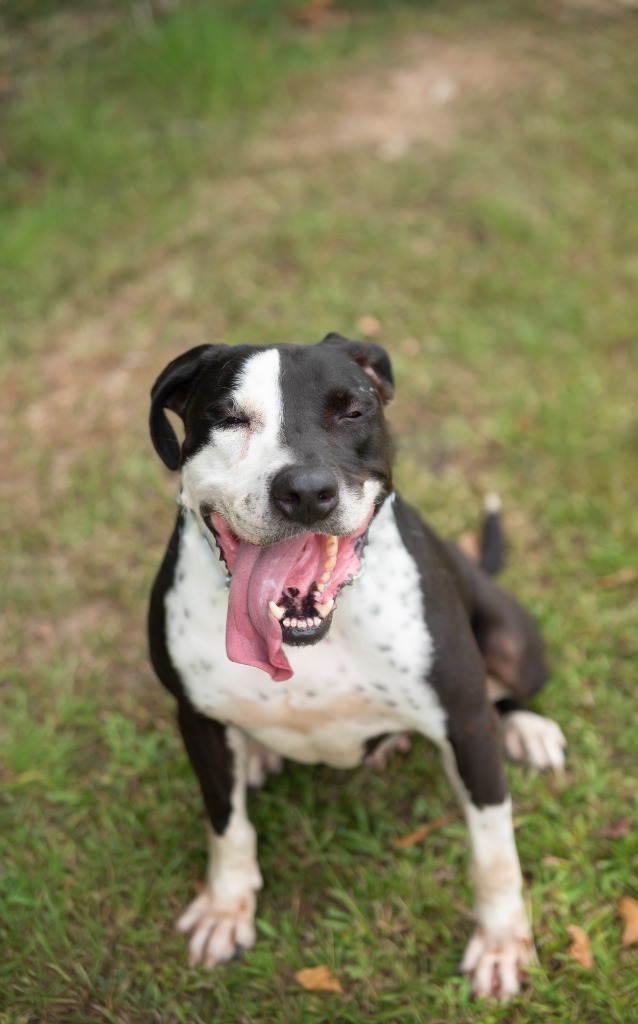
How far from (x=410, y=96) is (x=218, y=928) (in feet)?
17.8

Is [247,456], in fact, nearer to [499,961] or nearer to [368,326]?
[499,961]

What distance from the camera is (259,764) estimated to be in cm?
314

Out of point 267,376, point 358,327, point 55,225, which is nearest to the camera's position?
point 267,376

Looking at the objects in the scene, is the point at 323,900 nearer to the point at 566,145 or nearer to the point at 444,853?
the point at 444,853

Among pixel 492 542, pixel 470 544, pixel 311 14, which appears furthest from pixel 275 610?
pixel 311 14

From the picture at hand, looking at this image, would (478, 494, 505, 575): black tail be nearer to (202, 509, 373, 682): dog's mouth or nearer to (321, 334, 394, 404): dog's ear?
(321, 334, 394, 404): dog's ear

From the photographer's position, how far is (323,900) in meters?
2.89

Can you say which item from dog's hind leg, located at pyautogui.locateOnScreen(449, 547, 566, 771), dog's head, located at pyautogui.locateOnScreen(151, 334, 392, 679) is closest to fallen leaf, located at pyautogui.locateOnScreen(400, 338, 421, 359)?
dog's hind leg, located at pyautogui.locateOnScreen(449, 547, 566, 771)

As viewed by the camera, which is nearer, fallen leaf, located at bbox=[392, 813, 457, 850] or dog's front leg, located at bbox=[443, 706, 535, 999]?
dog's front leg, located at bbox=[443, 706, 535, 999]

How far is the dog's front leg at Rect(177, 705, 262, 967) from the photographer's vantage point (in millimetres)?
2633

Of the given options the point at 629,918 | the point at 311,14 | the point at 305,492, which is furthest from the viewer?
the point at 311,14

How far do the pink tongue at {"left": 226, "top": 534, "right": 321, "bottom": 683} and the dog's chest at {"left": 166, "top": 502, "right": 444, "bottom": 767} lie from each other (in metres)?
0.18

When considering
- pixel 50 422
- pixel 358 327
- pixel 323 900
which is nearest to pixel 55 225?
pixel 50 422

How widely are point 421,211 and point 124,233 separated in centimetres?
165
